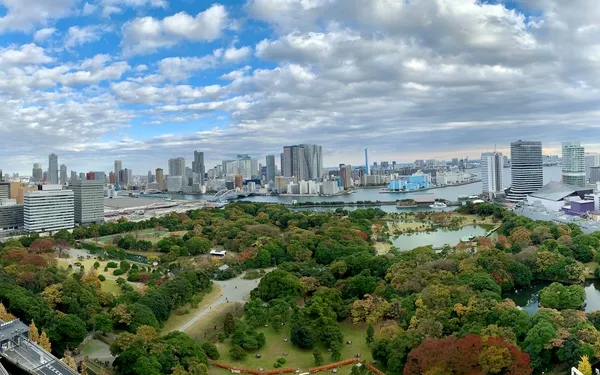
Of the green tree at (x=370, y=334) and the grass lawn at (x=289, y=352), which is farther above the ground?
the green tree at (x=370, y=334)

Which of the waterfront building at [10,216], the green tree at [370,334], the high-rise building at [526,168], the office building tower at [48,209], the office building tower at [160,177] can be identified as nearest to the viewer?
the green tree at [370,334]

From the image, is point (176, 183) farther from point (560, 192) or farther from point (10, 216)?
point (560, 192)

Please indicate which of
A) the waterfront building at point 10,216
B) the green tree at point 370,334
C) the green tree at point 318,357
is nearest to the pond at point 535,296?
the green tree at point 370,334

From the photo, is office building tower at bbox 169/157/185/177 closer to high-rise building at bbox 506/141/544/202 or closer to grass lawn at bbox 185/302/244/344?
high-rise building at bbox 506/141/544/202

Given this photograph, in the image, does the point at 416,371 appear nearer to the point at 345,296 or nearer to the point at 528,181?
the point at 345,296

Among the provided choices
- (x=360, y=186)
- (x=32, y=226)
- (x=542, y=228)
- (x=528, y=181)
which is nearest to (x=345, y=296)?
(x=542, y=228)

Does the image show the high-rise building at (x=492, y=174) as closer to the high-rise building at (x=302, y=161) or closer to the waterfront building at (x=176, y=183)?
the high-rise building at (x=302, y=161)
